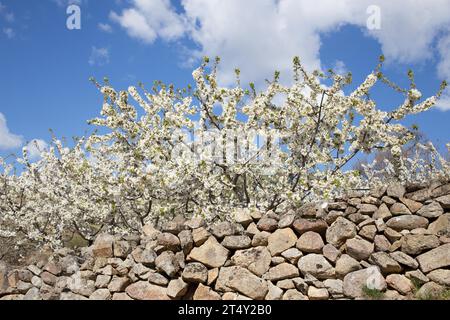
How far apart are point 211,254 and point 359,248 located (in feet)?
7.71

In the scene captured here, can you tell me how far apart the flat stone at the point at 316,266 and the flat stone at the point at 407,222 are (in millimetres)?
1135

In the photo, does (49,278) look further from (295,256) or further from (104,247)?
(295,256)

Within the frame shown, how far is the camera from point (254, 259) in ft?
23.1

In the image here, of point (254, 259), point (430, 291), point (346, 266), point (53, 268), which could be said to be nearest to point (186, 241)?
point (254, 259)

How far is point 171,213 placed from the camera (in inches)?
404

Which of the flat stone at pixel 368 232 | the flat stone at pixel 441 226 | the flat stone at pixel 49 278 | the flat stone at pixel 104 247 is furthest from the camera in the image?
the flat stone at pixel 49 278

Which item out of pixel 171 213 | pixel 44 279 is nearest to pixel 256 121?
pixel 171 213

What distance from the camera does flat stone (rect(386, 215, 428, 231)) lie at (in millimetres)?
6582

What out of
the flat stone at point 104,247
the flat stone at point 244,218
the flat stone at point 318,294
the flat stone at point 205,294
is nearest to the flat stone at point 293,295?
the flat stone at point 318,294

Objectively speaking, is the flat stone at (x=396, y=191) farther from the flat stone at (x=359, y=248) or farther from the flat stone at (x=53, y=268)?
the flat stone at (x=53, y=268)

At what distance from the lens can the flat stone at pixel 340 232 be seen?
675cm

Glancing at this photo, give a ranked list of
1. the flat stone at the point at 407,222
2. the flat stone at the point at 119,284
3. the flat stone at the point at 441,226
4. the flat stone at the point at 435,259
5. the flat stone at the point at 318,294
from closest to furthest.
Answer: the flat stone at the point at 435,259, the flat stone at the point at 441,226, the flat stone at the point at 318,294, the flat stone at the point at 407,222, the flat stone at the point at 119,284

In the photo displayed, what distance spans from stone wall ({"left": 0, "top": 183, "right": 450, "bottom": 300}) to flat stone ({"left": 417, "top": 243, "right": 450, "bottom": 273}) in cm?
1

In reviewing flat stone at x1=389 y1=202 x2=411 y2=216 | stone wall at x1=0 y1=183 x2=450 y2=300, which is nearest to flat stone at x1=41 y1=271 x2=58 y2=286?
stone wall at x1=0 y1=183 x2=450 y2=300
